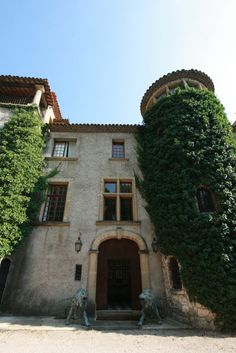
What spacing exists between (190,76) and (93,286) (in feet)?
46.1

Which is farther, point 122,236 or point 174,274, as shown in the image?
point 122,236

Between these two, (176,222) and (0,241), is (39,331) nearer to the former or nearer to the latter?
(0,241)

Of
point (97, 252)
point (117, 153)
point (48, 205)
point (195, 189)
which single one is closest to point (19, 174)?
point (48, 205)

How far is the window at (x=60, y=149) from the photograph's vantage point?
1302 centimetres

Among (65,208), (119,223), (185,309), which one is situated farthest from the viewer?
(65,208)

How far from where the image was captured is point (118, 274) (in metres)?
10.8

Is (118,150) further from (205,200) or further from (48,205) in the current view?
(205,200)

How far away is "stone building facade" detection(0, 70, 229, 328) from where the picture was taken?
876 cm

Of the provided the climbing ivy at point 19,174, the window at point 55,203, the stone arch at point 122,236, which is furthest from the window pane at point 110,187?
the climbing ivy at point 19,174

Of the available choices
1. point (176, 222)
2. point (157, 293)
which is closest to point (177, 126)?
point (176, 222)

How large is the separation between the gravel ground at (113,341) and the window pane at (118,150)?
929 cm

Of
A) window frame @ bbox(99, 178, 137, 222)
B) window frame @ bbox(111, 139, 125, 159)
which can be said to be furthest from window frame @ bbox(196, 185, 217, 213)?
window frame @ bbox(111, 139, 125, 159)

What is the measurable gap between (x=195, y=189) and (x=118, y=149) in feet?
20.9

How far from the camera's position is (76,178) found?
464 inches
